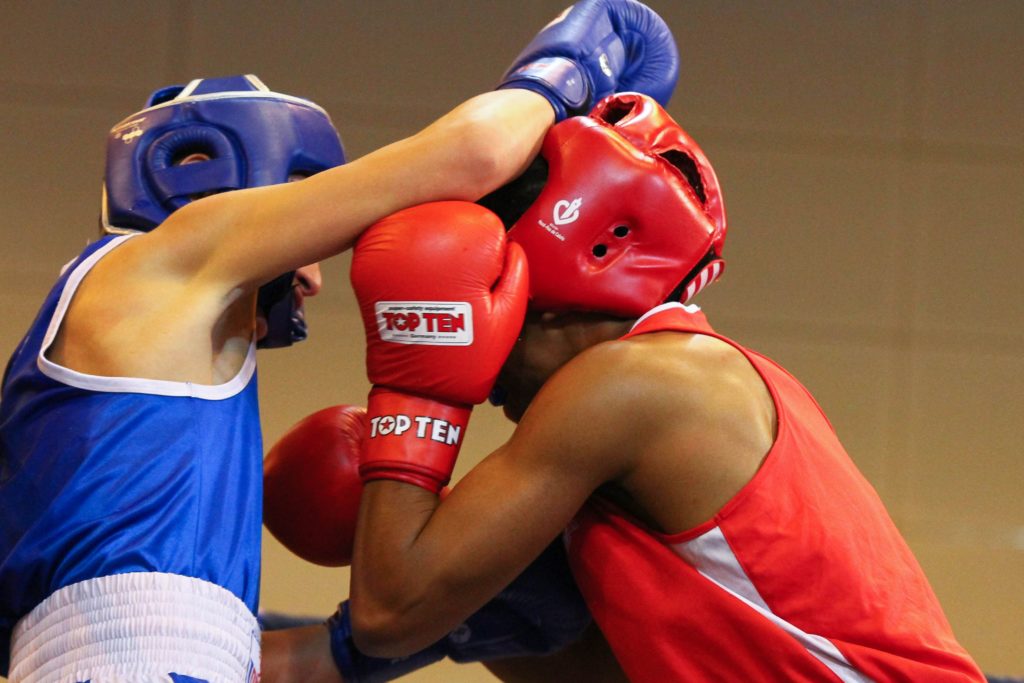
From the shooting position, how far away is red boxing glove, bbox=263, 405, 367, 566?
2.01 meters

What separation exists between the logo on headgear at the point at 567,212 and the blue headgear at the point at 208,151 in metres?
0.43

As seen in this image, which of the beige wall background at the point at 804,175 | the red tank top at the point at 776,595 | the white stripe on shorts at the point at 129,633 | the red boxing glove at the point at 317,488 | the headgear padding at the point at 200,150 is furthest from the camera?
the beige wall background at the point at 804,175

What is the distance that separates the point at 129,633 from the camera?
60.4 inches

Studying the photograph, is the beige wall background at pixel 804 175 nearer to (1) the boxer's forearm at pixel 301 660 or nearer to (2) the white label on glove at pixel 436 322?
(1) the boxer's forearm at pixel 301 660

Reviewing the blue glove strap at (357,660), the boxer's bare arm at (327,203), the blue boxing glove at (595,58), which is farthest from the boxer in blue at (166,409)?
the blue glove strap at (357,660)

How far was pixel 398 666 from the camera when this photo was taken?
7.08 feet

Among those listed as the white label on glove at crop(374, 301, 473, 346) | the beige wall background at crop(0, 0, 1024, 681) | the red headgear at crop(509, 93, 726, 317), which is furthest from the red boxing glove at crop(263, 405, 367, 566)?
the beige wall background at crop(0, 0, 1024, 681)

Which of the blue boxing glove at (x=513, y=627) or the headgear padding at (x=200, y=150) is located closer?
the headgear padding at (x=200, y=150)

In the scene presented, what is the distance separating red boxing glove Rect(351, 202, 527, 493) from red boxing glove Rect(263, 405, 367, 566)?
11.1 inches

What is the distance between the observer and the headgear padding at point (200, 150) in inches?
73.6

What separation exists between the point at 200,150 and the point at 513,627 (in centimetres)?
98

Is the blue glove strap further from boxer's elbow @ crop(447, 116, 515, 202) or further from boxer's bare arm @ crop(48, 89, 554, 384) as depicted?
boxer's elbow @ crop(447, 116, 515, 202)

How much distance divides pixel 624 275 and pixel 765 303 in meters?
2.60

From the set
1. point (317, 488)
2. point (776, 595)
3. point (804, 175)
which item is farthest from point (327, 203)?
point (804, 175)
